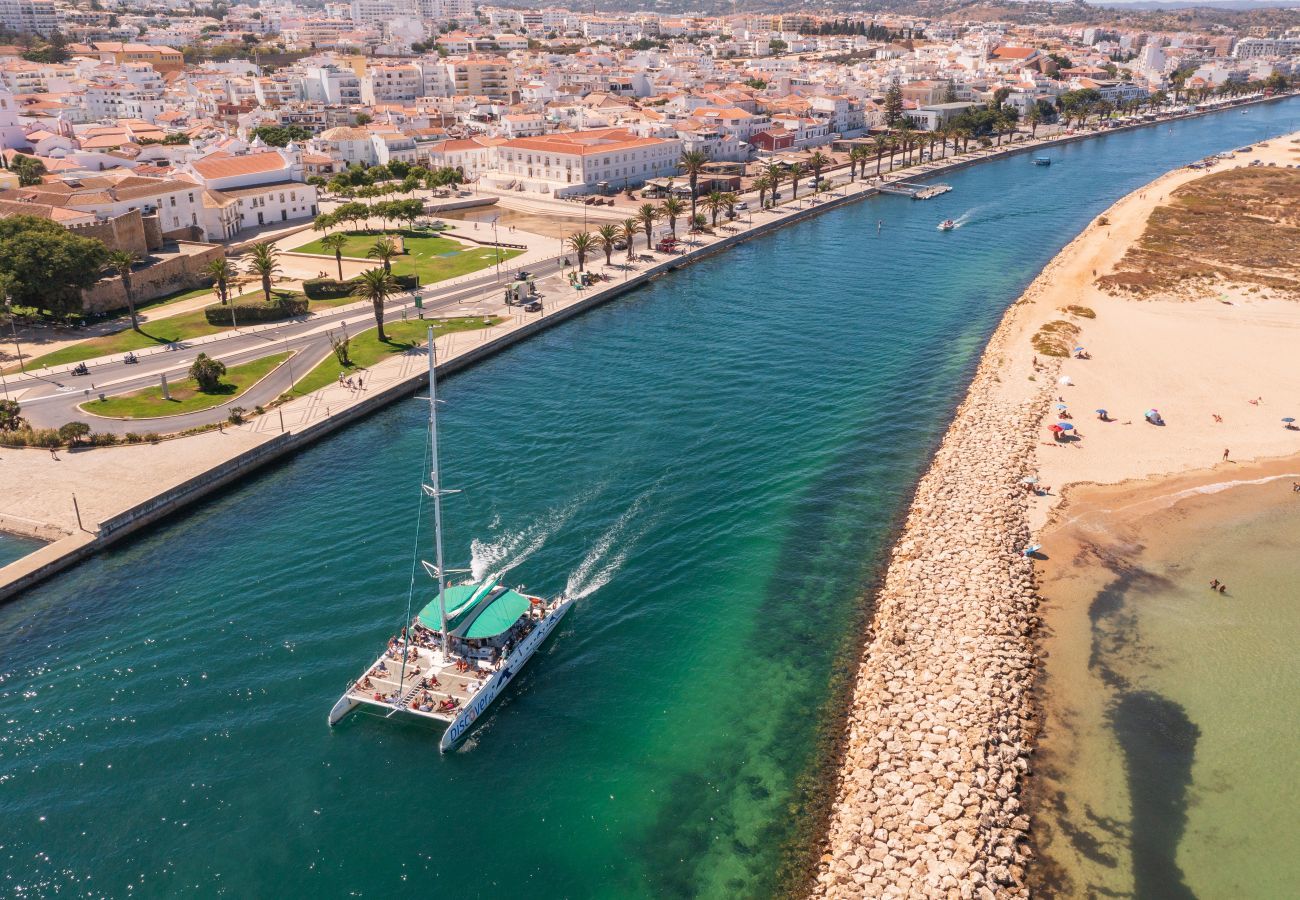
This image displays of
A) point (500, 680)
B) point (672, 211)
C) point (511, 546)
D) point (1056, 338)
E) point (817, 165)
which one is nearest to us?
point (500, 680)

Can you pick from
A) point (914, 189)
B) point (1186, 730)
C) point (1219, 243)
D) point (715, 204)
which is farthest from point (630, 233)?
point (1186, 730)

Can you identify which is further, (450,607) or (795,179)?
(795,179)

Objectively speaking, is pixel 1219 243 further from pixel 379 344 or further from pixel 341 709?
pixel 341 709

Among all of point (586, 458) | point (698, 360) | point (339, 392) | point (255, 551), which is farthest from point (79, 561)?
point (698, 360)

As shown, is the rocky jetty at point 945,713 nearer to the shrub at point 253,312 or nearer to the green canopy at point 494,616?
the green canopy at point 494,616

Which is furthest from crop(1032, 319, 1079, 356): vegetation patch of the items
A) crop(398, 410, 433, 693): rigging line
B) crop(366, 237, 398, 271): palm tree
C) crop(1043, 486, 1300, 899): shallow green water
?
crop(366, 237, 398, 271): palm tree

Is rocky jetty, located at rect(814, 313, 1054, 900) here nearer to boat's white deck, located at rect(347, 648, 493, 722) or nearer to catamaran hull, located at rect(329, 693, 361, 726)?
boat's white deck, located at rect(347, 648, 493, 722)
